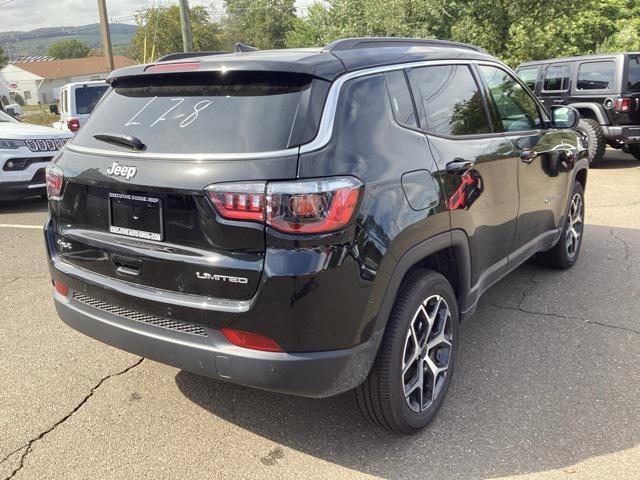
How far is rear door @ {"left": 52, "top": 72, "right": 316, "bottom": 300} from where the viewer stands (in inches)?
90.7

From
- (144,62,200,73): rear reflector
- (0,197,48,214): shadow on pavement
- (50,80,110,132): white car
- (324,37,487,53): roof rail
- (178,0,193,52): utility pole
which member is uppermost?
(178,0,193,52): utility pole

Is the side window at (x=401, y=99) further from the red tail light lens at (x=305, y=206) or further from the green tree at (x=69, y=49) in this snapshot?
the green tree at (x=69, y=49)

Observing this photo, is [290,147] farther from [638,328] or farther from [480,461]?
[638,328]

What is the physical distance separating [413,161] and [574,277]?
117 inches

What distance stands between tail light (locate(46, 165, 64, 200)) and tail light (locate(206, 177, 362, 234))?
1.03 m

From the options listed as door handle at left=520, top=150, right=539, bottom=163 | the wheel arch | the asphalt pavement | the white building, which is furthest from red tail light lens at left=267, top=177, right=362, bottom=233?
the white building

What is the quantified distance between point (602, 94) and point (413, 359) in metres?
9.53

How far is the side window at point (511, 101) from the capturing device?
3.79 metres

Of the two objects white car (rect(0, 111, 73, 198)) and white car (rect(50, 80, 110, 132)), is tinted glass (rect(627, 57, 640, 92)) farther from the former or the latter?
white car (rect(50, 80, 110, 132))

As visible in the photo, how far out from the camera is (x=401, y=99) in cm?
282

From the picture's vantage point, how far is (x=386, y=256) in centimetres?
246

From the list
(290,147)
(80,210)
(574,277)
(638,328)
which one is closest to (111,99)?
(80,210)

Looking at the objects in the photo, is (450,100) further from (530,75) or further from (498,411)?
(530,75)

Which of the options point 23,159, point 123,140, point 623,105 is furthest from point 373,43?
point 623,105
